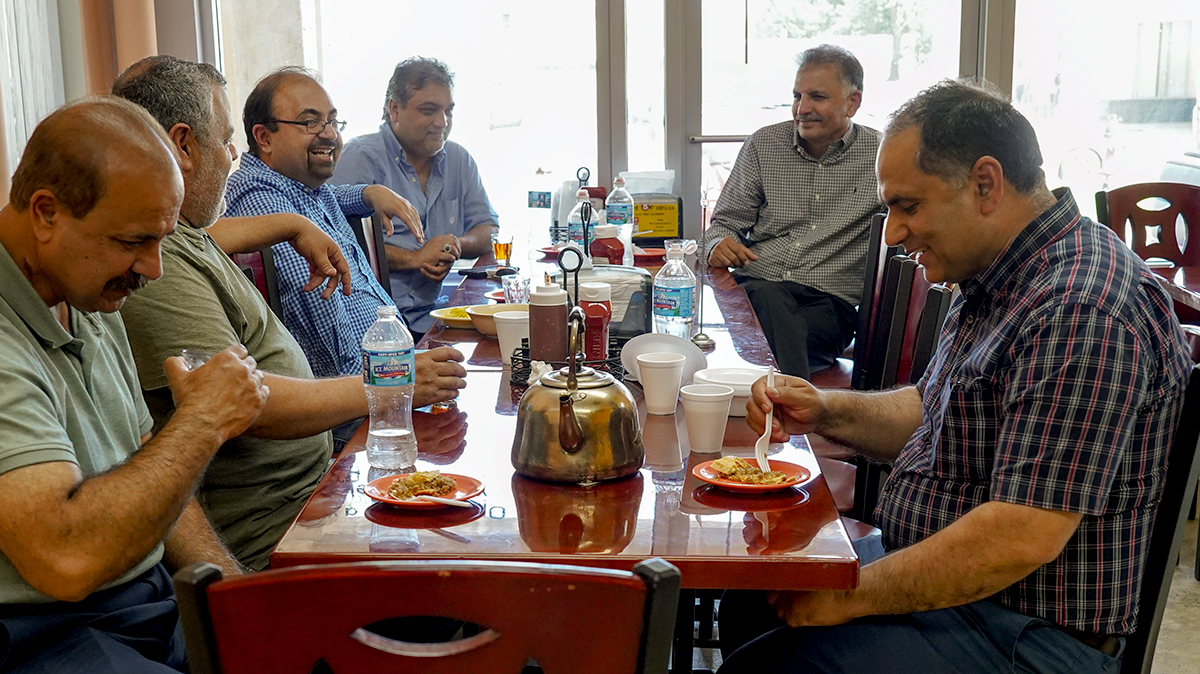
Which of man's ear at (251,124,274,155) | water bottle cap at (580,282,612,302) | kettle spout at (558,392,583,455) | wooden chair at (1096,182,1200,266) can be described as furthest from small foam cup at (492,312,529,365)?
wooden chair at (1096,182,1200,266)

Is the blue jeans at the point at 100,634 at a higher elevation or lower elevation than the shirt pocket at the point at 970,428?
lower

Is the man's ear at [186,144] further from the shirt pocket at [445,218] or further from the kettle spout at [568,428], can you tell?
the shirt pocket at [445,218]

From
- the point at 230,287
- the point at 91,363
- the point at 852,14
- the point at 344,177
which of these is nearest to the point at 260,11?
the point at 344,177

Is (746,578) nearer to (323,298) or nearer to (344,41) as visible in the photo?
(323,298)

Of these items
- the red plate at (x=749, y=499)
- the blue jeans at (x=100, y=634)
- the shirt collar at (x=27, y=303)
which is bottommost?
the blue jeans at (x=100, y=634)

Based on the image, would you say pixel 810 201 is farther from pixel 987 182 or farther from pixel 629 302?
pixel 987 182

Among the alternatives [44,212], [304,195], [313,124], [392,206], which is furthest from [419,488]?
[392,206]

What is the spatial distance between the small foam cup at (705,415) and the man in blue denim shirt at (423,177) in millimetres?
2293

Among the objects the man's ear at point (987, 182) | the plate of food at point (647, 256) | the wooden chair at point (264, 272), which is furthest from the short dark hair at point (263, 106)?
the man's ear at point (987, 182)

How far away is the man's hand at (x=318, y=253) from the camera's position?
241cm

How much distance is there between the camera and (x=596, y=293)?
2209 millimetres

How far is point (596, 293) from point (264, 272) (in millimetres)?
888

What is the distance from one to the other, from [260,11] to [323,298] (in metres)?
2.96

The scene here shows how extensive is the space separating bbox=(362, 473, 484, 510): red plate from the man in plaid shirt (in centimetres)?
44
